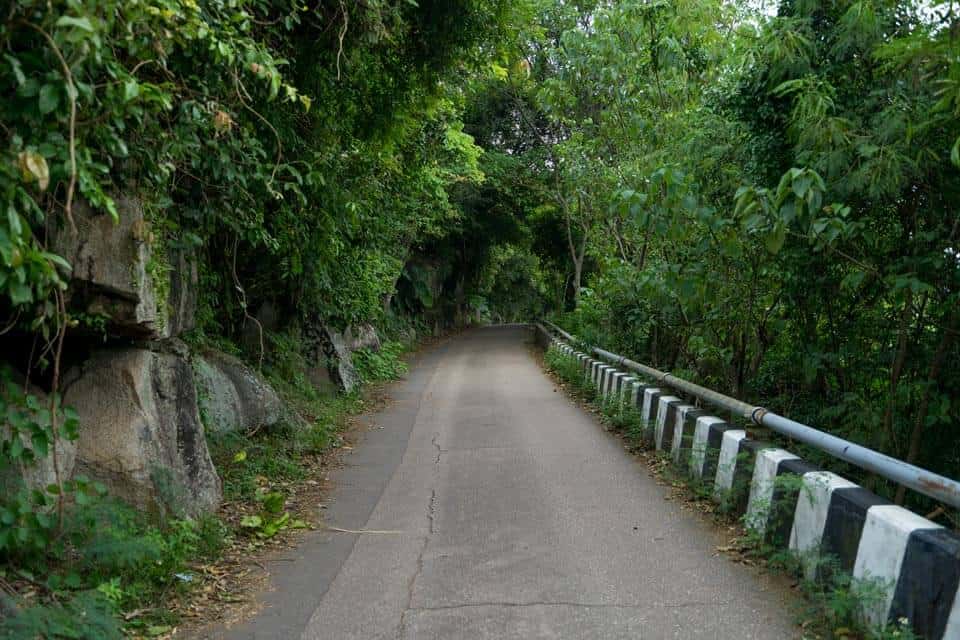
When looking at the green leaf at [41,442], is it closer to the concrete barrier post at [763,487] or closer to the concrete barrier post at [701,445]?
the concrete barrier post at [763,487]

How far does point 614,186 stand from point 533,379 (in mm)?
4960

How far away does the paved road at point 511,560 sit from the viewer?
436 centimetres

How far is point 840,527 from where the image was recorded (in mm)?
4301

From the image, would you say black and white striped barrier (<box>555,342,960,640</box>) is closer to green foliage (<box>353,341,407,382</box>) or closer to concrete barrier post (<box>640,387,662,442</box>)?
concrete barrier post (<box>640,387,662,442</box>)

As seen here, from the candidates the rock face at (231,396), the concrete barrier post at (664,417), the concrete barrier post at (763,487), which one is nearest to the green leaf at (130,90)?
the rock face at (231,396)

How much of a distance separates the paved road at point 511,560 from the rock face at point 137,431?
104 centimetres

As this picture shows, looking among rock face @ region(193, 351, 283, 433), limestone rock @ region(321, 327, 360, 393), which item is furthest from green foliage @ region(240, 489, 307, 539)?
limestone rock @ region(321, 327, 360, 393)

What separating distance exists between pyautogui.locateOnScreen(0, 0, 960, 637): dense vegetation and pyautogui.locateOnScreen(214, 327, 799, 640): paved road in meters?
1.19

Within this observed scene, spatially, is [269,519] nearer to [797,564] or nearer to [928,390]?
[797,564]

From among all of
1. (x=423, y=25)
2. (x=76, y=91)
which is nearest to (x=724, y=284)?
(x=423, y=25)

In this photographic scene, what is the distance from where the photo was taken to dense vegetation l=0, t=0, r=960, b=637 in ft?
13.6

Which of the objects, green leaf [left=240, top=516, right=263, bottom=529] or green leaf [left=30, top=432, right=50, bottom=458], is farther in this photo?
green leaf [left=240, top=516, right=263, bottom=529]

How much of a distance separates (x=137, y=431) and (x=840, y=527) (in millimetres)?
4724

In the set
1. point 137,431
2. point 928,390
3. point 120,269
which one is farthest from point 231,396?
point 928,390
